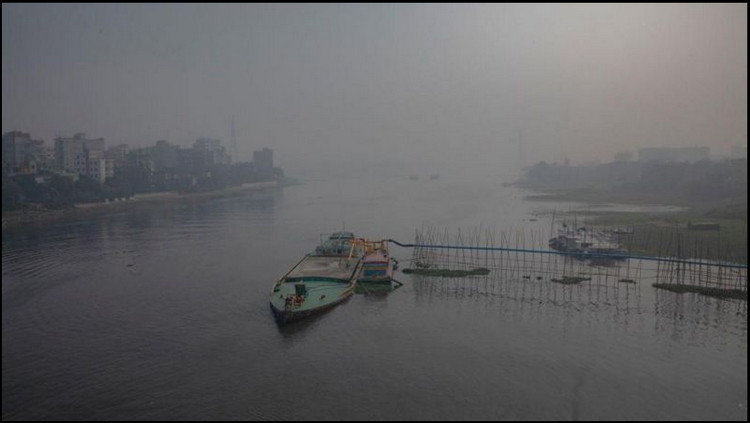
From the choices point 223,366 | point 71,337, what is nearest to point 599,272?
point 223,366

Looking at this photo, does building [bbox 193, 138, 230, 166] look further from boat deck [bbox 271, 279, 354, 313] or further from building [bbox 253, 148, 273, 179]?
boat deck [bbox 271, 279, 354, 313]

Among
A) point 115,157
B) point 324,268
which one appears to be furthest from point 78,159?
point 324,268

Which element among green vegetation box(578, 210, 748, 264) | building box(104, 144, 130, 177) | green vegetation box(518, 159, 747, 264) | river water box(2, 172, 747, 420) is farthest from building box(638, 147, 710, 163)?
river water box(2, 172, 747, 420)

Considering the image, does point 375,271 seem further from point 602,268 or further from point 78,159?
point 78,159

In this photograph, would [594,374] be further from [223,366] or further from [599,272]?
[599,272]

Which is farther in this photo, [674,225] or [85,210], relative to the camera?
[85,210]

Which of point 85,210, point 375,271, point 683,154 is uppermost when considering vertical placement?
point 683,154
